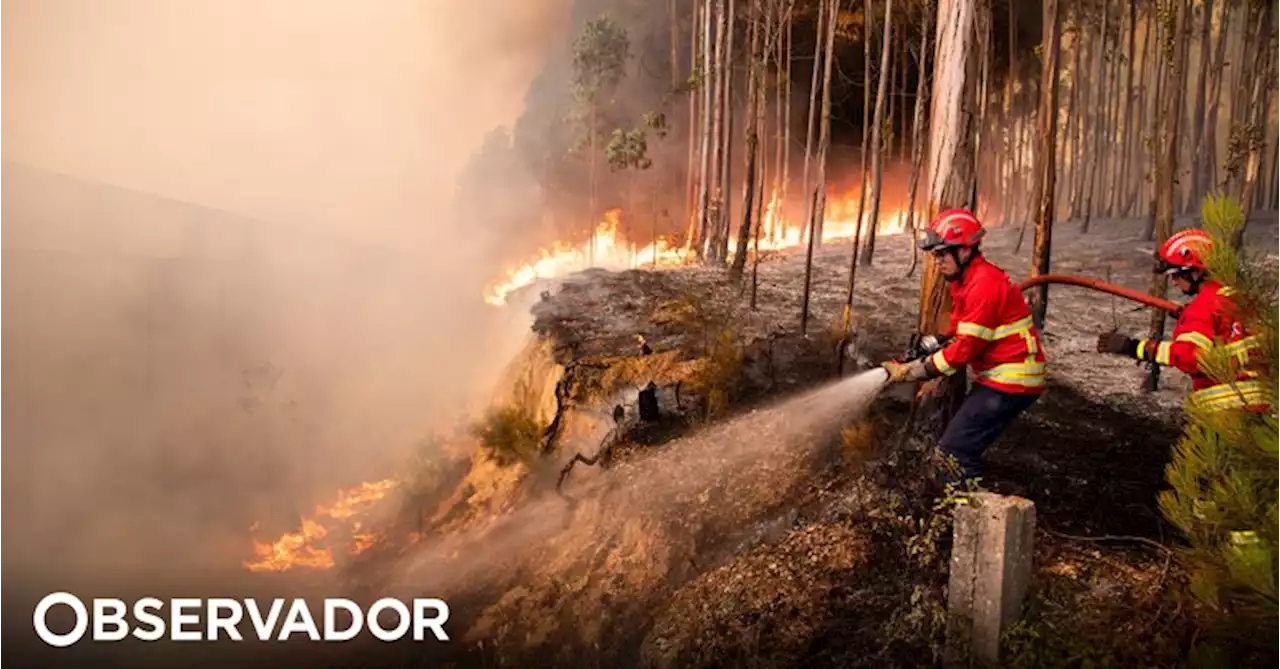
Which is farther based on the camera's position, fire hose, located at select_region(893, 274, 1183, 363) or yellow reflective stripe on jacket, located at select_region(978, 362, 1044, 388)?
fire hose, located at select_region(893, 274, 1183, 363)

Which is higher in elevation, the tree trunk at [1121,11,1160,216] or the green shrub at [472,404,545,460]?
the tree trunk at [1121,11,1160,216]

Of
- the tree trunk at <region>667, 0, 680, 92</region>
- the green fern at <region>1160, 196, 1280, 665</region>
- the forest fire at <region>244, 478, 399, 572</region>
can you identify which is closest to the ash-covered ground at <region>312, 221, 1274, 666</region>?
the green fern at <region>1160, 196, 1280, 665</region>

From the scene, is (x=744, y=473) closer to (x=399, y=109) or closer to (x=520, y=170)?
(x=520, y=170)

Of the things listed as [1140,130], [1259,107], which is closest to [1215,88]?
[1140,130]

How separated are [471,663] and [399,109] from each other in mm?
48309

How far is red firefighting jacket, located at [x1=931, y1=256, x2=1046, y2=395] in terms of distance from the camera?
4.09m

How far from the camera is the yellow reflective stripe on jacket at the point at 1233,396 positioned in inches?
100

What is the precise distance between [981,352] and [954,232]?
75cm

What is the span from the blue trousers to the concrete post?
0.80m

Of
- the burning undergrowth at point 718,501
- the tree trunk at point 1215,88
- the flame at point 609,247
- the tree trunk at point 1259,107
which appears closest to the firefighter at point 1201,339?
the burning undergrowth at point 718,501

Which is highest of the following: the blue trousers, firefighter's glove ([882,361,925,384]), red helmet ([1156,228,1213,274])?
red helmet ([1156,228,1213,274])

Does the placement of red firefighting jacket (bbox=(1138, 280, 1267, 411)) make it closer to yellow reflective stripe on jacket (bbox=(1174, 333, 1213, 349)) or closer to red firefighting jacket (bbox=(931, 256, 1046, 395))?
yellow reflective stripe on jacket (bbox=(1174, 333, 1213, 349))

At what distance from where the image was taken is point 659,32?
103 feet

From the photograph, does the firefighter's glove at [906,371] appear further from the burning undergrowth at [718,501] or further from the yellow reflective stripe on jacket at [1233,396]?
the yellow reflective stripe on jacket at [1233,396]
